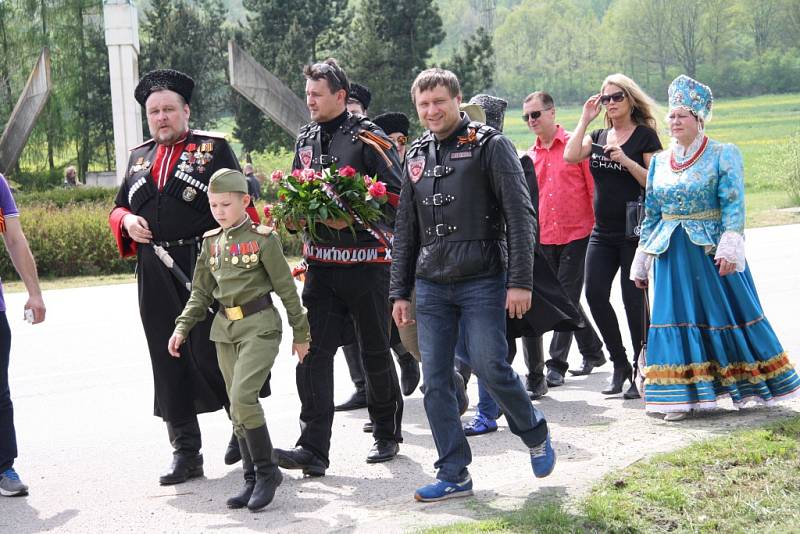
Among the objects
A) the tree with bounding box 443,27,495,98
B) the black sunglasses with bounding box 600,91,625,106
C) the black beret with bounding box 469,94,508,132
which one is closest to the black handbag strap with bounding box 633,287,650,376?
the black sunglasses with bounding box 600,91,625,106

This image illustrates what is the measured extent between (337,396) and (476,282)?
3384 millimetres

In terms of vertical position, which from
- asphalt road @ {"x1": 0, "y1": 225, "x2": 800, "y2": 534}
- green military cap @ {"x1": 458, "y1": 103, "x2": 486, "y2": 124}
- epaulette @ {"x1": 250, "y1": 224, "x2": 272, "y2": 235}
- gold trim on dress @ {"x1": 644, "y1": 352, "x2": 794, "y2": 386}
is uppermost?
green military cap @ {"x1": 458, "y1": 103, "x2": 486, "y2": 124}

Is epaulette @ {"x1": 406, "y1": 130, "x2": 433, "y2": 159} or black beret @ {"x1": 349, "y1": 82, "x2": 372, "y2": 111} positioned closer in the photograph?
epaulette @ {"x1": 406, "y1": 130, "x2": 433, "y2": 159}

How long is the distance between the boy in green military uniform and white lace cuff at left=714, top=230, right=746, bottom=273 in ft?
8.90

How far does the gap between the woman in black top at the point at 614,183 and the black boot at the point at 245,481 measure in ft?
10.3

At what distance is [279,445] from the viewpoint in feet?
23.1

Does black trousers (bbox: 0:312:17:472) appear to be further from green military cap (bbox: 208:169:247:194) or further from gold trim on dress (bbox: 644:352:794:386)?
gold trim on dress (bbox: 644:352:794:386)

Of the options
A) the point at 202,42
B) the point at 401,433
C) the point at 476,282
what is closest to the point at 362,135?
the point at 476,282

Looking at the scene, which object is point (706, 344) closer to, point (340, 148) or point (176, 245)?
point (340, 148)

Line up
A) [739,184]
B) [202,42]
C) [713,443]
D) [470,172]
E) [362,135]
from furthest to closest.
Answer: [202,42]
[739,184]
[362,135]
[713,443]
[470,172]

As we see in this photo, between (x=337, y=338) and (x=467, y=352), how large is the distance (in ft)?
3.43

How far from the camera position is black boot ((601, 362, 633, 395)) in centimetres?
807

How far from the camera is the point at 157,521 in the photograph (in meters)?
5.46

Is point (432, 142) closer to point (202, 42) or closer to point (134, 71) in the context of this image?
point (134, 71)
